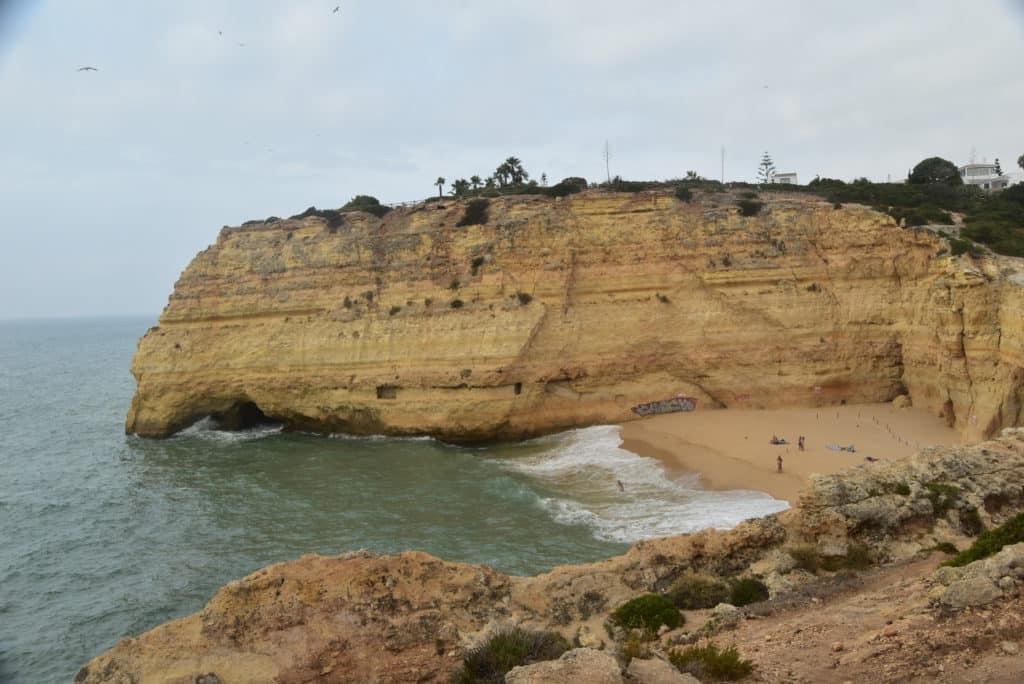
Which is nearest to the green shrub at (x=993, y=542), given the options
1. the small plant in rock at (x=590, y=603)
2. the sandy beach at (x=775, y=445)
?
the small plant in rock at (x=590, y=603)

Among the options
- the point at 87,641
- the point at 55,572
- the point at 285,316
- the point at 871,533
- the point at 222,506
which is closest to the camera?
the point at 871,533

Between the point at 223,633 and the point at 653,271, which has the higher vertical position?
the point at 653,271

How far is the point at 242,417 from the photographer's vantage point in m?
33.3

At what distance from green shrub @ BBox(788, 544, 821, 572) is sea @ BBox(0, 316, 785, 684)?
6.59 meters

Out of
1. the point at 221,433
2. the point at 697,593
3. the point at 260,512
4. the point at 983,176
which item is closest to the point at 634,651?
the point at 697,593

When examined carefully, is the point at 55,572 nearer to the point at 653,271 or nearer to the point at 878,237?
the point at 653,271

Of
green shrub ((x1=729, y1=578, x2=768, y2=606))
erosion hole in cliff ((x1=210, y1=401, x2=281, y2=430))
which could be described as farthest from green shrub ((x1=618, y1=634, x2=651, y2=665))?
erosion hole in cliff ((x1=210, y1=401, x2=281, y2=430))

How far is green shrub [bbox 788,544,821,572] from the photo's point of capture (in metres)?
9.49

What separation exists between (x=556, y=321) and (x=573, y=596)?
2013cm

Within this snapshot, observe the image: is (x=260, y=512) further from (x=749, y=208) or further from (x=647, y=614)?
(x=749, y=208)

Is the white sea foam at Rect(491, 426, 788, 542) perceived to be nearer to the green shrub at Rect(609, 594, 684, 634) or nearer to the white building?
the green shrub at Rect(609, 594, 684, 634)

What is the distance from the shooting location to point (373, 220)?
32.9 metres

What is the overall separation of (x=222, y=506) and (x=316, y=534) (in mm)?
5293

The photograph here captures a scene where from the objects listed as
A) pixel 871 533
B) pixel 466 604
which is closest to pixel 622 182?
pixel 871 533
